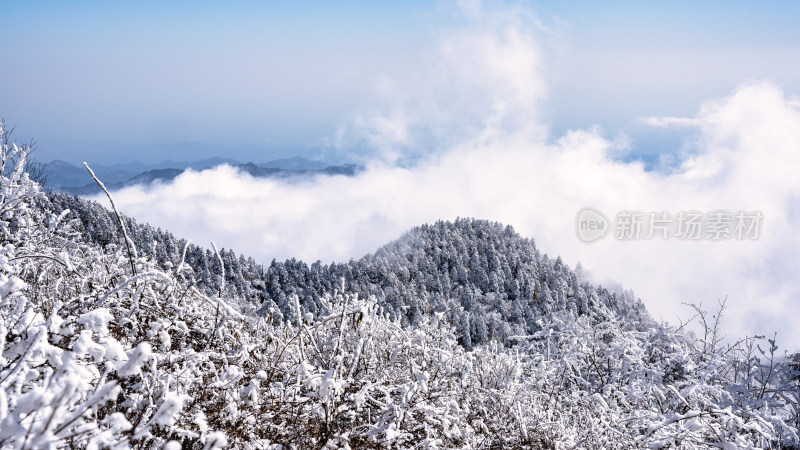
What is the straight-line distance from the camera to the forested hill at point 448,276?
69.6 m

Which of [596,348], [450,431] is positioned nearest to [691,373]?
[596,348]

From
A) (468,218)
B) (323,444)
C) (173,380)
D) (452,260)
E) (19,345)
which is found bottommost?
(323,444)

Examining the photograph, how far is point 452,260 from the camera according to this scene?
93188 millimetres

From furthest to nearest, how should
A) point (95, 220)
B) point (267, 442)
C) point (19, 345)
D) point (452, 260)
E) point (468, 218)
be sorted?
point (468, 218) < point (452, 260) < point (95, 220) < point (267, 442) < point (19, 345)

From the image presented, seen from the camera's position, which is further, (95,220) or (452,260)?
(452,260)

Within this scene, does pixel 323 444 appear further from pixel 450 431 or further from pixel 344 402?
pixel 450 431

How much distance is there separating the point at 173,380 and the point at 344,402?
1135 millimetres

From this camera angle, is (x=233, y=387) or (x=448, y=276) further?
(x=448, y=276)

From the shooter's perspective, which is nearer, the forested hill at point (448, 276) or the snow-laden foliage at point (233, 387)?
the snow-laden foliage at point (233, 387)

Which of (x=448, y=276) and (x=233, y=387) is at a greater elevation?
(x=448, y=276)

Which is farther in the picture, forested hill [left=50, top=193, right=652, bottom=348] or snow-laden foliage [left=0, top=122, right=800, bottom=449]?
forested hill [left=50, top=193, right=652, bottom=348]

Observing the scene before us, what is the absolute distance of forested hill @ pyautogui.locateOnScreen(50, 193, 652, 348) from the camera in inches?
2741

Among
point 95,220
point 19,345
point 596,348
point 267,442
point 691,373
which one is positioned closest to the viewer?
point 19,345

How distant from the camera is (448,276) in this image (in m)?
88.7
